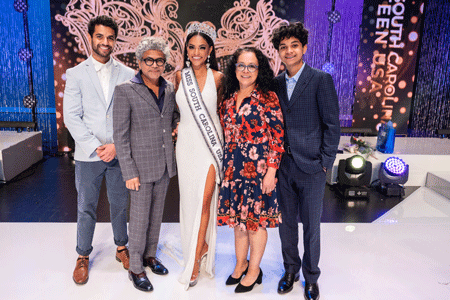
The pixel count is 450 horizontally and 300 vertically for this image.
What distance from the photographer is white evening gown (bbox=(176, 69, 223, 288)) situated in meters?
2.05

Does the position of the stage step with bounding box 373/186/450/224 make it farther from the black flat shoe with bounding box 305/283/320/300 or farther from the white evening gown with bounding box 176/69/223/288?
the white evening gown with bounding box 176/69/223/288

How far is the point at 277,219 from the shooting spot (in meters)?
2.02

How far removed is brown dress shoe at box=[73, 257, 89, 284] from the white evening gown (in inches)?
23.2

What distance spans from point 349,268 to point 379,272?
0.63 feet

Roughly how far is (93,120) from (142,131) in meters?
0.36

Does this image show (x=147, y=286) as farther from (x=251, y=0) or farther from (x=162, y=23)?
(x=251, y=0)

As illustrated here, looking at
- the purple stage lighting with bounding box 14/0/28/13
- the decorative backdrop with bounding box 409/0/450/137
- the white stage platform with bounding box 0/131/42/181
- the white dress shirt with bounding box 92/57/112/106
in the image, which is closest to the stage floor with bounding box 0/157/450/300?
the white stage platform with bounding box 0/131/42/181

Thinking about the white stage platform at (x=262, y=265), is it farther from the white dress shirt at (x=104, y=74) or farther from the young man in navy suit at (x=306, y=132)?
the white dress shirt at (x=104, y=74)

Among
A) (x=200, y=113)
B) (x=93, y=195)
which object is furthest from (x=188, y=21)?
(x=93, y=195)

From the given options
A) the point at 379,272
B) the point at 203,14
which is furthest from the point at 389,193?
the point at 203,14

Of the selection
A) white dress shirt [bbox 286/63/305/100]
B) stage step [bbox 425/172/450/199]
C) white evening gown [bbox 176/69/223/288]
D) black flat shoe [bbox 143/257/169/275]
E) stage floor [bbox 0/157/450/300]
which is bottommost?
stage floor [bbox 0/157/450/300]

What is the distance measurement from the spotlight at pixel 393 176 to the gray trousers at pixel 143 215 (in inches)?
114

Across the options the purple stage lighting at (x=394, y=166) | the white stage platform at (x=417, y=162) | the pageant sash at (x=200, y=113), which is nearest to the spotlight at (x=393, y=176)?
the purple stage lighting at (x=394, y=166)

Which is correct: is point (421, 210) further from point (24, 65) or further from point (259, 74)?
point (24, 65)
